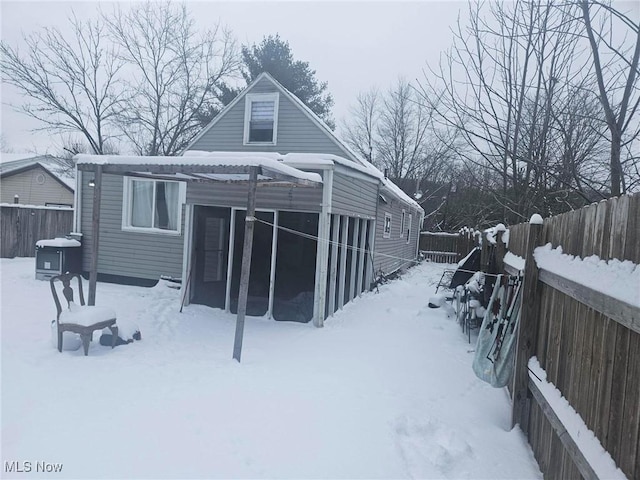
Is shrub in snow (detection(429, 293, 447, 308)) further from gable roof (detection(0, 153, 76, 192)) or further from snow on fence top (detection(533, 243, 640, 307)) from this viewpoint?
gable roof (detection(0, 153, 76, 192))

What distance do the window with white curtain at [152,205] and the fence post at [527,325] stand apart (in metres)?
8.83

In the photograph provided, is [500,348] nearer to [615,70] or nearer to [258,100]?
[615,70]

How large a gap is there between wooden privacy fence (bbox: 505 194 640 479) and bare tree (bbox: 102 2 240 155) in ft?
65.3

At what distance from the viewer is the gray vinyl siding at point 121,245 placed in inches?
421

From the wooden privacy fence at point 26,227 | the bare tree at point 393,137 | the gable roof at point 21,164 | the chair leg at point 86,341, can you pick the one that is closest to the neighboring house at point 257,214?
the chair leg at point 86,341

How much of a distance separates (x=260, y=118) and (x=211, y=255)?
12.2 ft

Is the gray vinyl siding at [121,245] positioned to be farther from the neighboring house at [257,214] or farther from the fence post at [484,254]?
the fence post at [484,254]

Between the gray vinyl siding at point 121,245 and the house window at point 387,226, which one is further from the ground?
the house window at point 387,226

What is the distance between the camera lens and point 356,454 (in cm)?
330

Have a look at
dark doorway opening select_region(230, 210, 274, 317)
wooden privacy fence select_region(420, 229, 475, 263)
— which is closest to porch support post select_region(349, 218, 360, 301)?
dark doorway opening select_region(230, 210, 274, 317)

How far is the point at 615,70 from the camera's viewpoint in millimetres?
3842

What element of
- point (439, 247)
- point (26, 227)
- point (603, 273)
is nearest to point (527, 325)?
point (603, 273)

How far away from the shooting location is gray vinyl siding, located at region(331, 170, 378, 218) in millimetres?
8023

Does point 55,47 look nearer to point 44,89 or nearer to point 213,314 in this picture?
point 44,89
